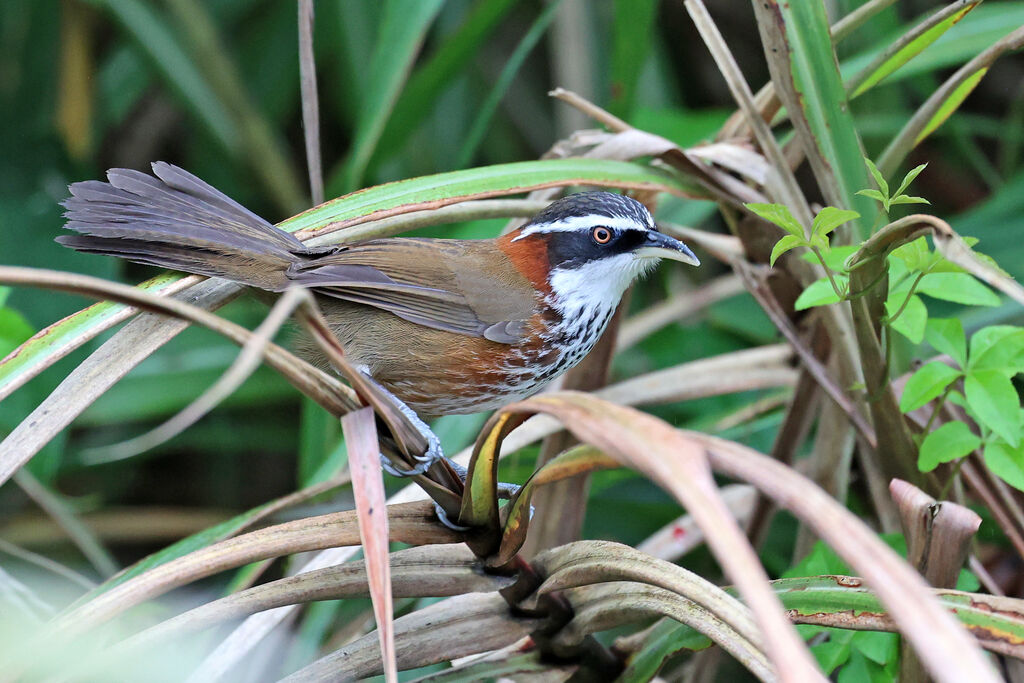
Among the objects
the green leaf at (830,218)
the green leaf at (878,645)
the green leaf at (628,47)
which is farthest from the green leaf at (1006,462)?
the green leaf at (628,47)

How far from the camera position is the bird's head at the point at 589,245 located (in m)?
2.20

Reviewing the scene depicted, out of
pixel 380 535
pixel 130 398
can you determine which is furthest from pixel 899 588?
pixel 130 398

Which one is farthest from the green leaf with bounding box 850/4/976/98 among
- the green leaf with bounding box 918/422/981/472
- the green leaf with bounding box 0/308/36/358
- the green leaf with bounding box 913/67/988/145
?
the green leaf with bounding box 0/308/36/358

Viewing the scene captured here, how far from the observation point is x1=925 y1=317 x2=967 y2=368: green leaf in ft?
6.06

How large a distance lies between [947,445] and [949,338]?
0.22 meters

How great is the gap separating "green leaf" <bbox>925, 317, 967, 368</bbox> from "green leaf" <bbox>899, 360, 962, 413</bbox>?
0.15 feet

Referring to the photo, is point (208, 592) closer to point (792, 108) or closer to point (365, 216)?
point (365, 216)

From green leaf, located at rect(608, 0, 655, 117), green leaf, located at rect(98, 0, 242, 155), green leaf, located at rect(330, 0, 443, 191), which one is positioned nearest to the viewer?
green leaf, located at rect(330, 0, 443, 191)

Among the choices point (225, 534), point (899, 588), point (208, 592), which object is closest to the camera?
point (899, 588)

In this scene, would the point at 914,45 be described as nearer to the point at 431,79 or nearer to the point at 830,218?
the point at 830,218

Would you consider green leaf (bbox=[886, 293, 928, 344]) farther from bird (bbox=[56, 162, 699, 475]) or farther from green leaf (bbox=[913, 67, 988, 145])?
green leaf (bbox=[913, 67, 988, 145])

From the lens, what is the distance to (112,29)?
478cm

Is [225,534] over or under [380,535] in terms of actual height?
under

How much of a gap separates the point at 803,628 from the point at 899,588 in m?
0.97
